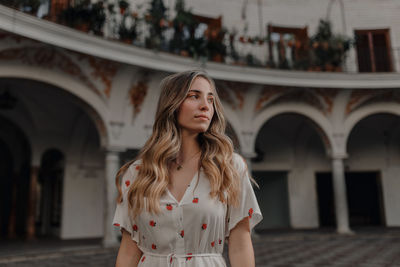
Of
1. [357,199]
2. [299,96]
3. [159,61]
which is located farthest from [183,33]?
[357,199]

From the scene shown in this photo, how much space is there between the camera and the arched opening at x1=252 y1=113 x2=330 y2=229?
45.0 ft

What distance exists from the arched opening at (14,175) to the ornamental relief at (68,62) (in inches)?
202

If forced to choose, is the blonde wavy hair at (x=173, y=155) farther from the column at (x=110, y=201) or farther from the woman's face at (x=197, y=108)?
the column at (x=110, y=201)

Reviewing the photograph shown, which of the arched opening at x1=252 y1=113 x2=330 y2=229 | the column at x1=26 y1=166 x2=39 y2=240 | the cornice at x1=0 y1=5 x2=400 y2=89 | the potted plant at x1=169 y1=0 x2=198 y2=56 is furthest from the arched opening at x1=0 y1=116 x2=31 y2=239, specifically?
the arched opening at x1=252 y1=113 x2=330 y2=229

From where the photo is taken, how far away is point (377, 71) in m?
11.8

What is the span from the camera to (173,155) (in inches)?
55.9

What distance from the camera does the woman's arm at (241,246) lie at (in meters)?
1.31

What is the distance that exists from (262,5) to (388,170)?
25.3 ft

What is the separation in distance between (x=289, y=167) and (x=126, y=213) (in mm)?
13080

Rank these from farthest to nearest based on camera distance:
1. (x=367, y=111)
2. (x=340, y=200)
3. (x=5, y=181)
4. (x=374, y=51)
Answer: (x=5, y=181) < (x=374, y=51) < (x=367, y=111) < (x=340, y=200)

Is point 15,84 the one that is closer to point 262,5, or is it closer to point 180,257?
point 262,5

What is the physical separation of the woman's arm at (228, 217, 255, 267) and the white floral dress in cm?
3

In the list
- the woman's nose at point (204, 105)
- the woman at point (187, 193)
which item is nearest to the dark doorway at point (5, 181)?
the woman at point (187, 193)

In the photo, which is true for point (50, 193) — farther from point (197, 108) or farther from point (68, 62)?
point (197, 108)
